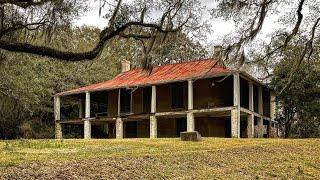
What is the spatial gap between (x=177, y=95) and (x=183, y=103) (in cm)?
76

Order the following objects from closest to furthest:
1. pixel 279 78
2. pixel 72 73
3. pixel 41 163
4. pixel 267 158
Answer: pixel 41 163 → pixel 267 158 → pixel 279 78 → pixel 72 73

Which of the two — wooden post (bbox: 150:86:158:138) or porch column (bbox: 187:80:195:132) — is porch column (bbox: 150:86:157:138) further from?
porch column (bbox: 187:80:195:132)

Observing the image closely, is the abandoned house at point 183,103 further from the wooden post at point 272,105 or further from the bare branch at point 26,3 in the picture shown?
the bare branch at point 26,3

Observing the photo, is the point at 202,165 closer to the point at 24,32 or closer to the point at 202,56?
the point at 24,32

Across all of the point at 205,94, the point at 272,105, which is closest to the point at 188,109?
the point at 205,94

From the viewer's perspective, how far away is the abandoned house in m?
33.5

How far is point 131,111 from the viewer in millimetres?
38219

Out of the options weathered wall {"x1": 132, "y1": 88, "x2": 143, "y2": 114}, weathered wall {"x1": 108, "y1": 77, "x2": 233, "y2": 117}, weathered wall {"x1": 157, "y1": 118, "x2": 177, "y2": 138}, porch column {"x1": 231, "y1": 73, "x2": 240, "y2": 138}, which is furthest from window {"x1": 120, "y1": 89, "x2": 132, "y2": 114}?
porch column {"x1": 231, "y1": 73, "x2": 240, "y2": 138}

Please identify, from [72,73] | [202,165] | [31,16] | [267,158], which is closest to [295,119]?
[72,73]

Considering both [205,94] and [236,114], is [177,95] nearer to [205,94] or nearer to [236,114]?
[205,94]

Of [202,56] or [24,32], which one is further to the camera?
[202,56]

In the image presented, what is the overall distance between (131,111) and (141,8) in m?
24.1

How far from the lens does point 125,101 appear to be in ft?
129

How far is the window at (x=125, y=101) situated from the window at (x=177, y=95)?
3.74 meters
